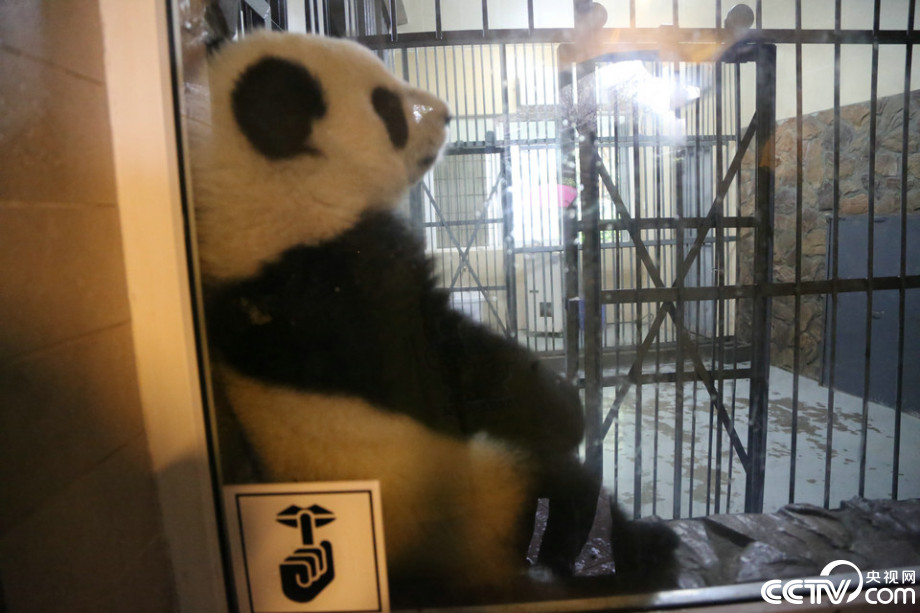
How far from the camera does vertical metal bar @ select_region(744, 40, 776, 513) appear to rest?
0.92 m

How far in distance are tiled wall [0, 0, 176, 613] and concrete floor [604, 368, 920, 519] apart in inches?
42.5

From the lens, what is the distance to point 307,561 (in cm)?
57

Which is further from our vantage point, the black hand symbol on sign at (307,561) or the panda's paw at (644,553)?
the panda's paw at (644,553)

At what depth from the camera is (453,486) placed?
663 millimetres

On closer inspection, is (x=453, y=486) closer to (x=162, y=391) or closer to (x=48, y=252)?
(x=162, y=391)

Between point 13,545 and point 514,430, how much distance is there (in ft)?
1.75

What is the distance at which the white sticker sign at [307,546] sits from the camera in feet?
1.85

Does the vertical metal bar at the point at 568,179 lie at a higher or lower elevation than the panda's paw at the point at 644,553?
higher

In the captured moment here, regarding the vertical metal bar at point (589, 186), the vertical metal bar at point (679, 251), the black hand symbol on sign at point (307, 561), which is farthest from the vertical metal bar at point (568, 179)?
the black hand symbol on sign at point (307, 561)

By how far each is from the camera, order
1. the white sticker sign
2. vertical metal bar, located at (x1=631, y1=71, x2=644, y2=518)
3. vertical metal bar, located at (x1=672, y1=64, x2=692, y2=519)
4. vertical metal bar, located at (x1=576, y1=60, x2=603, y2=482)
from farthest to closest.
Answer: vertical metal bar, located at (x1=672, y1=64, x2=692, y2=519)
vertical metal bar, located at (x1=631, y1=71, x2=644, y2=518)
vertical metal bar, located at (x1=576, y1=60, x2=603, y2=482)
the white sticker sign

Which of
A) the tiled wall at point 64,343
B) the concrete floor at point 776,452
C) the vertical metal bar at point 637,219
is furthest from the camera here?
the concrete floor at point 776,452

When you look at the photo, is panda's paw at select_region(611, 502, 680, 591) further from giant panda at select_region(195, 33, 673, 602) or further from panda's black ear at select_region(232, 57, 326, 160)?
panda's black ear at select_region(232, 57, 326, 160)

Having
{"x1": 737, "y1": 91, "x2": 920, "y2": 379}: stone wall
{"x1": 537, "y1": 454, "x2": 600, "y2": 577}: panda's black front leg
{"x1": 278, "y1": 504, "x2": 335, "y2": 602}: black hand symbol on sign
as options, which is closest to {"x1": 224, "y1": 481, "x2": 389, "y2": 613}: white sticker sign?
{"x1": 278, "y1": 504, "x2": 335, "y2": 602}: black hand symbol on sign

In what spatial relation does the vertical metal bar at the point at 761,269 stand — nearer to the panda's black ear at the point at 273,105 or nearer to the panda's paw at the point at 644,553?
the panda's paw at the point at 644,553
